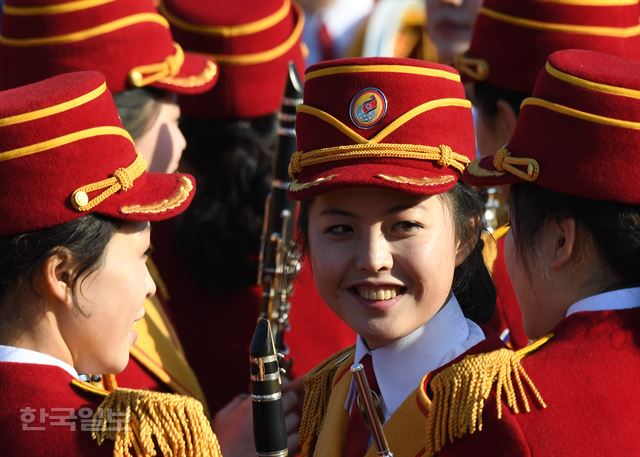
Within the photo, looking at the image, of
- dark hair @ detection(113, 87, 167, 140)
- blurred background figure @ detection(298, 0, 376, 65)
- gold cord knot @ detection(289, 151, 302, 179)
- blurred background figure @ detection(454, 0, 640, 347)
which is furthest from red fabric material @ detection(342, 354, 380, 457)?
blurred background figure @ detection(298, 0, 376, 65)

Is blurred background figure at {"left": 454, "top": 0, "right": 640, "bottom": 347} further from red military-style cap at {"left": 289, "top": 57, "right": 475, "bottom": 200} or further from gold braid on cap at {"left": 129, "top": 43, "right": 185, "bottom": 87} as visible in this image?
red military-style cap at {"left": 289, "top": 57, "right": 475, "bottom": 200}

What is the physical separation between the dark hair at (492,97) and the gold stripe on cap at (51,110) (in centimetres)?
210

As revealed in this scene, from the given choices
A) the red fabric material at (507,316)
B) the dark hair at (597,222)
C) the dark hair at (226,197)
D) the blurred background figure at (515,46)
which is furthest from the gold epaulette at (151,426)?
the dark hair at (226,197)

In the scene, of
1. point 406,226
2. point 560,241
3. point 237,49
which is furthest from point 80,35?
point 560,241

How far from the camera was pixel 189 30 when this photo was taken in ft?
18.7

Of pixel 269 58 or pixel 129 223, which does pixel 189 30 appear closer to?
pixel 269 58

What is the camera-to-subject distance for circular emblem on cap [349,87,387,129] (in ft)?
11.1

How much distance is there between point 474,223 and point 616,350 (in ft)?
2.35

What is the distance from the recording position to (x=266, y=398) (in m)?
2.97

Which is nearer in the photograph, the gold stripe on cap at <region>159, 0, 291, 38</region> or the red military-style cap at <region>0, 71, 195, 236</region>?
the red military-style cap at <region>0, 71, 195, 236</region>

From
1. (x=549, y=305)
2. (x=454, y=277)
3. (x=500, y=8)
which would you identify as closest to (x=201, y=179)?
(x=500, y=8)

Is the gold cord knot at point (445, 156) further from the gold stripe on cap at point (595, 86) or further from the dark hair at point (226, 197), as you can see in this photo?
the dark hair at point (226, 197)

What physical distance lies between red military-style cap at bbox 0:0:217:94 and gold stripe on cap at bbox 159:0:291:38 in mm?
732

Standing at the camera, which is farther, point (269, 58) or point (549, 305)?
point (269, 58)
